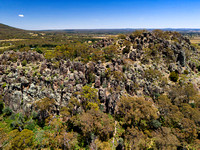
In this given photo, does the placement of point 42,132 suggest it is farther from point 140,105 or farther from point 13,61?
point 13,61

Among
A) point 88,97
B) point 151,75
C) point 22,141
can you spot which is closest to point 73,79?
point 88,97

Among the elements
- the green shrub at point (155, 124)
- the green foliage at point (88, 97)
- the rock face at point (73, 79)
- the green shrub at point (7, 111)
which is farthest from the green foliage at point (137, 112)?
the green shrub at point (7, 111)

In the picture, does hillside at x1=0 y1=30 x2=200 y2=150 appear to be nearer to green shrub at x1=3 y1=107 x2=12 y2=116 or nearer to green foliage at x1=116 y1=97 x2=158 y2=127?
green shrub at x1=3 y1=107 x2=12 y2=116

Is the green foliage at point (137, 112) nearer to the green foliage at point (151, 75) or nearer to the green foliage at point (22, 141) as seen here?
the green foliage at point (151, 75)

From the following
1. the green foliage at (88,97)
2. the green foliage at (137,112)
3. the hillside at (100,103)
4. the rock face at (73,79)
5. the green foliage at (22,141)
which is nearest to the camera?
the green foliage at (22,141)

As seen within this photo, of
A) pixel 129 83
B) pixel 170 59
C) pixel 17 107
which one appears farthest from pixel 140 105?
pixel 170 59

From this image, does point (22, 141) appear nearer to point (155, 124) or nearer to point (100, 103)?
point (100, 103)

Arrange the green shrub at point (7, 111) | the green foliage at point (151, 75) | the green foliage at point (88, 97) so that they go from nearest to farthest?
the green foliage at point (88, 97), the green shrub at point (7, 111), the green foliage at point (151, 75)

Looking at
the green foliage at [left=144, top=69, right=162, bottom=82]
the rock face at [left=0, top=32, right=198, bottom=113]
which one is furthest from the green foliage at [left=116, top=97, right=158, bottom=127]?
the green foliage at [left=144, top=69, right=162, bottom=82]
